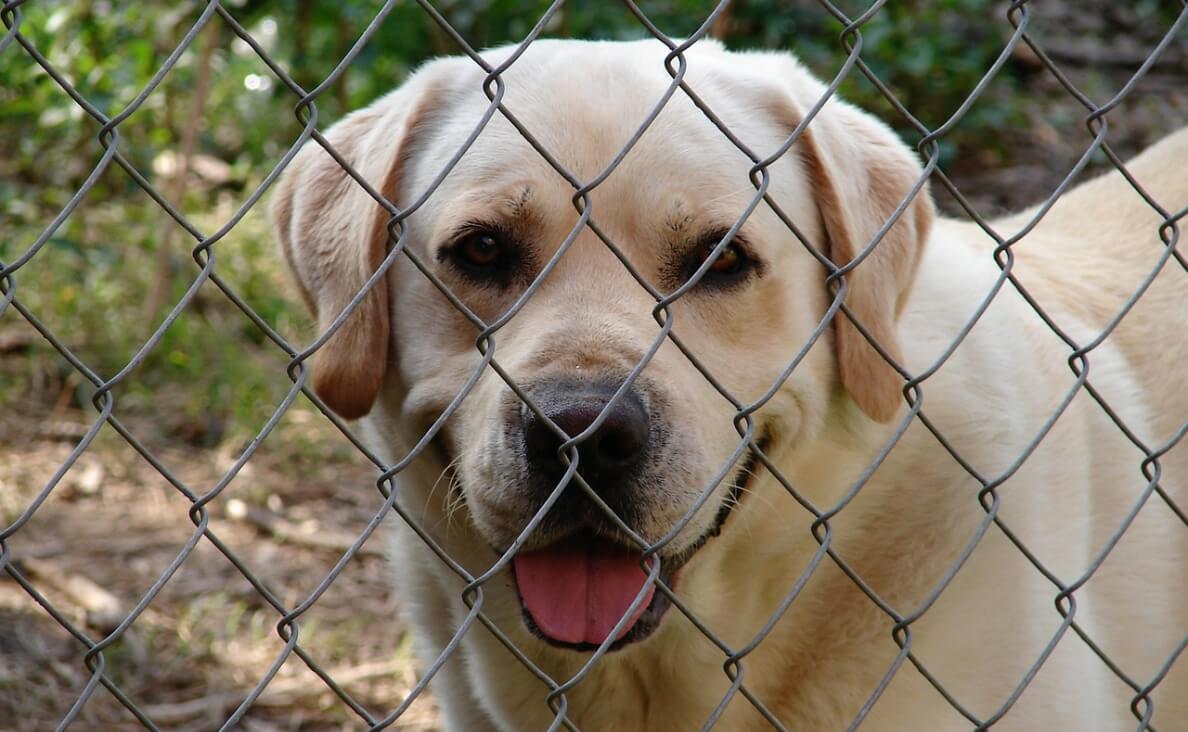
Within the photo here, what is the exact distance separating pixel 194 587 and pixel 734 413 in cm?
233

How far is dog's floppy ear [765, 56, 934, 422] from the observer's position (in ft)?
7.71

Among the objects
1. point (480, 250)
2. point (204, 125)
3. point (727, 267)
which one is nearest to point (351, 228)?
point (480, 250)

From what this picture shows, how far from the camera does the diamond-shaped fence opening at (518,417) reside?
1884mm

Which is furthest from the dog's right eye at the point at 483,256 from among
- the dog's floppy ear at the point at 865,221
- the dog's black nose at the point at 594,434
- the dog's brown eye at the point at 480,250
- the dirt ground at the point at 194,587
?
the dirt ground at the point at 194,587

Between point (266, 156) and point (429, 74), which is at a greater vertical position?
point (429, 74)

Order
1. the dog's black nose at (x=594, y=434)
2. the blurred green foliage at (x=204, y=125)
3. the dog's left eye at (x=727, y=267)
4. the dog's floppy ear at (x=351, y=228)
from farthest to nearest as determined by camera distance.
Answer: the blurred green foliage at (x=204, y=125) < the dog's floppy ear at (x=351, y=228) < the dog's left eye at (x=727, y=267) < the dog's black nose at (x=594, y=434)

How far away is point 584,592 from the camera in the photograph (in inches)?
83.4

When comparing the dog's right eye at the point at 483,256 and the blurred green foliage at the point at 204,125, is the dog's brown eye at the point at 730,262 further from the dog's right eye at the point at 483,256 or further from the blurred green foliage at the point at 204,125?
the blurred green foliage at the point at 204,125

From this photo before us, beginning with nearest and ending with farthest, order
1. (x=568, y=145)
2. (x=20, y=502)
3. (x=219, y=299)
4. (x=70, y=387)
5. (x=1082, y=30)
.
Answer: (x=568, y=145), (x=20, y=502), (x=70, y=387), (x=219, y=299), (x=1082, y=30)

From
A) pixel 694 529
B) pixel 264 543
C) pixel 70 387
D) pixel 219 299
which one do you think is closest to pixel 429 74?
pixel 694 529

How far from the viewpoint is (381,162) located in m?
2.47

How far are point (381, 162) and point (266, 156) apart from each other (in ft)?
13.0

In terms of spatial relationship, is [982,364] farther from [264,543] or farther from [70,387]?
[70,387]

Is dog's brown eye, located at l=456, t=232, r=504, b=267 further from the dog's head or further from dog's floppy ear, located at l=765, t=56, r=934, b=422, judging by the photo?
dog's floppy ear, located at l=765, t=56, r=934, b=422
